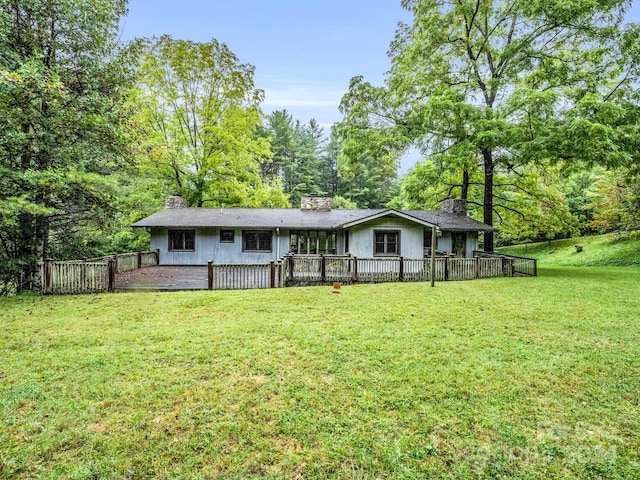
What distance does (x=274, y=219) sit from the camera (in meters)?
16.9

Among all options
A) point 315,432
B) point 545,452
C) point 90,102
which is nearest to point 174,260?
point 90,102

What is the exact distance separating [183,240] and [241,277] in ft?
25.0

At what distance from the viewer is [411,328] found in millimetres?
6230

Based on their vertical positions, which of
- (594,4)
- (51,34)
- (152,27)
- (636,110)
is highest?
(152,27)

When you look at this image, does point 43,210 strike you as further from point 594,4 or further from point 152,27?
point 594,4

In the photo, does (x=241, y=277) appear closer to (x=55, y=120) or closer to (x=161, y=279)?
(x=161, y=279)

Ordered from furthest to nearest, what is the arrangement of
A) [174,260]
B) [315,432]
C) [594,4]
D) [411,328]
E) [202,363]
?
1. [174,260]
2. [594,4]
3. [411,328]
4. [202,363]
5. [315,432]

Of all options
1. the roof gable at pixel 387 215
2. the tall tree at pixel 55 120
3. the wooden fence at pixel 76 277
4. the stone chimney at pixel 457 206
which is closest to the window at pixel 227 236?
the roof gable at pixel 387 215

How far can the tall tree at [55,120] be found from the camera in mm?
8078

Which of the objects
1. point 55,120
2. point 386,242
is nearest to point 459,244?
point 386,242

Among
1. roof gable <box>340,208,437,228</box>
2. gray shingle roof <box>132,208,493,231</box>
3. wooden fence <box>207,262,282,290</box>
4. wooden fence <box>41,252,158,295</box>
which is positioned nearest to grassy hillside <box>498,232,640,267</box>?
gray shingle roof <box>132,208,493,231</box>

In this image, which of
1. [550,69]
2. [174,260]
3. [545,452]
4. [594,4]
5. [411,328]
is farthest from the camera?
[174,260]

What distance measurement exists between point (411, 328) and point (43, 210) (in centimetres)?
969

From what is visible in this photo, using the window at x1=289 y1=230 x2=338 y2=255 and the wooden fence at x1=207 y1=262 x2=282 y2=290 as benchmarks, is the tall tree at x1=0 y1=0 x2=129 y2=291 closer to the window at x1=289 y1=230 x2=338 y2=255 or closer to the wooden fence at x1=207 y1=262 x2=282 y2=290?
Answer: the wooden fence at x1=207 y1=262 x2=282 y2=290
